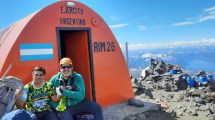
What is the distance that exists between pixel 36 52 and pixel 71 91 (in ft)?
4.32

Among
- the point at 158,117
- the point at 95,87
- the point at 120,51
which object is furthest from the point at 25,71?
the point at 158,117

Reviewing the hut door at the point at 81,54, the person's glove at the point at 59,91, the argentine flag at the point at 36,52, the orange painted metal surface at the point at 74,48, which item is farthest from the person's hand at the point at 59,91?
the hut door at the point at 81,54

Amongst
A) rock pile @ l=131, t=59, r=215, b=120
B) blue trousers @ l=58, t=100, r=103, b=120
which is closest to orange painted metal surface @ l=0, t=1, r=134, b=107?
blue trousers @ l=58, t=100, r=103, b=120

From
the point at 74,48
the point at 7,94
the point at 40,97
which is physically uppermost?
the point at 74,48

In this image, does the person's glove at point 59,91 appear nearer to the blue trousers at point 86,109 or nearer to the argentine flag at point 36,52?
the blue trousers at point 86,109

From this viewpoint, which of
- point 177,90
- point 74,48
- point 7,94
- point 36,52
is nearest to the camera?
point 7,94

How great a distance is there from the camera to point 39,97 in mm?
4961

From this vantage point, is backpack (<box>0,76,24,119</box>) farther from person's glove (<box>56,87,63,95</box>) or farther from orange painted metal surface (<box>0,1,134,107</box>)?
orange painted metal surface (<box>0,1,134,107</box>)

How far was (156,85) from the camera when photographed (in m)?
14.4

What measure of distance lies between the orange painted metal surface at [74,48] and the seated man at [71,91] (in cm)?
88

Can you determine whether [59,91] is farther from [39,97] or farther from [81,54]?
[81,54]

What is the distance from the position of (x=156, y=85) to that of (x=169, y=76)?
127 centimetres

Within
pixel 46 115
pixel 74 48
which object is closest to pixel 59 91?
pixel 46 115

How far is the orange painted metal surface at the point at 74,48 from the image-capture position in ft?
18.8
